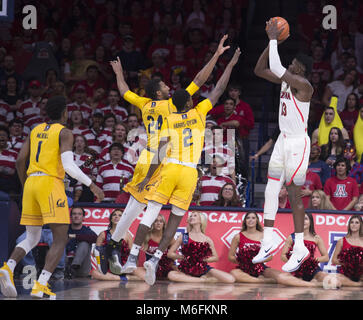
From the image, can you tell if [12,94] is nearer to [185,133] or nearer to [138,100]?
[138,100]

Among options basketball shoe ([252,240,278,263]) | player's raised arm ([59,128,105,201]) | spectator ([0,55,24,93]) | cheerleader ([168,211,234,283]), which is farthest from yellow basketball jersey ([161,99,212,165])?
spectator ([0,55,24,93])

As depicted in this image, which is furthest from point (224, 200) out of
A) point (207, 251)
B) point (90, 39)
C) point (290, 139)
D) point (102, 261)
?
point (90, 39)

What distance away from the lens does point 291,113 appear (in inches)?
355

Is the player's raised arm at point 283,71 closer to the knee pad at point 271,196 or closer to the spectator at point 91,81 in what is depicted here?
the knee pad at point 271,196

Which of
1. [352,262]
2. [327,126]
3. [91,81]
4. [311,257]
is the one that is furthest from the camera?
[91,81]

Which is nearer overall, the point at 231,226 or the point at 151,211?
the point at 151,211

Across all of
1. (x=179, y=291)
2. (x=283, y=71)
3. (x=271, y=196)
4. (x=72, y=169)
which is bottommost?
(x=179, y=291)

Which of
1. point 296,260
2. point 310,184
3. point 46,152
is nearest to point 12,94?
point 310,184

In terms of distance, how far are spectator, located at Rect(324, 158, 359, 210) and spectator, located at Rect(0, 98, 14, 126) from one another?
230 inches

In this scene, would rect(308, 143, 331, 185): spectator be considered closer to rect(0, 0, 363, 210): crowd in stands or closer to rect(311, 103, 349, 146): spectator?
rect(0, 0, 363, 210): crowd in stands

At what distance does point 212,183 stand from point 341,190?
6.57ft

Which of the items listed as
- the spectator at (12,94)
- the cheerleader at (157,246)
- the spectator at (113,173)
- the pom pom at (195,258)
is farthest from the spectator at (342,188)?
the spectator at (12,94)

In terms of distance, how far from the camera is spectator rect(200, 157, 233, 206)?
12.5m

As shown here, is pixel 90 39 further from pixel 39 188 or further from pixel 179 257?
pixel 39 188
